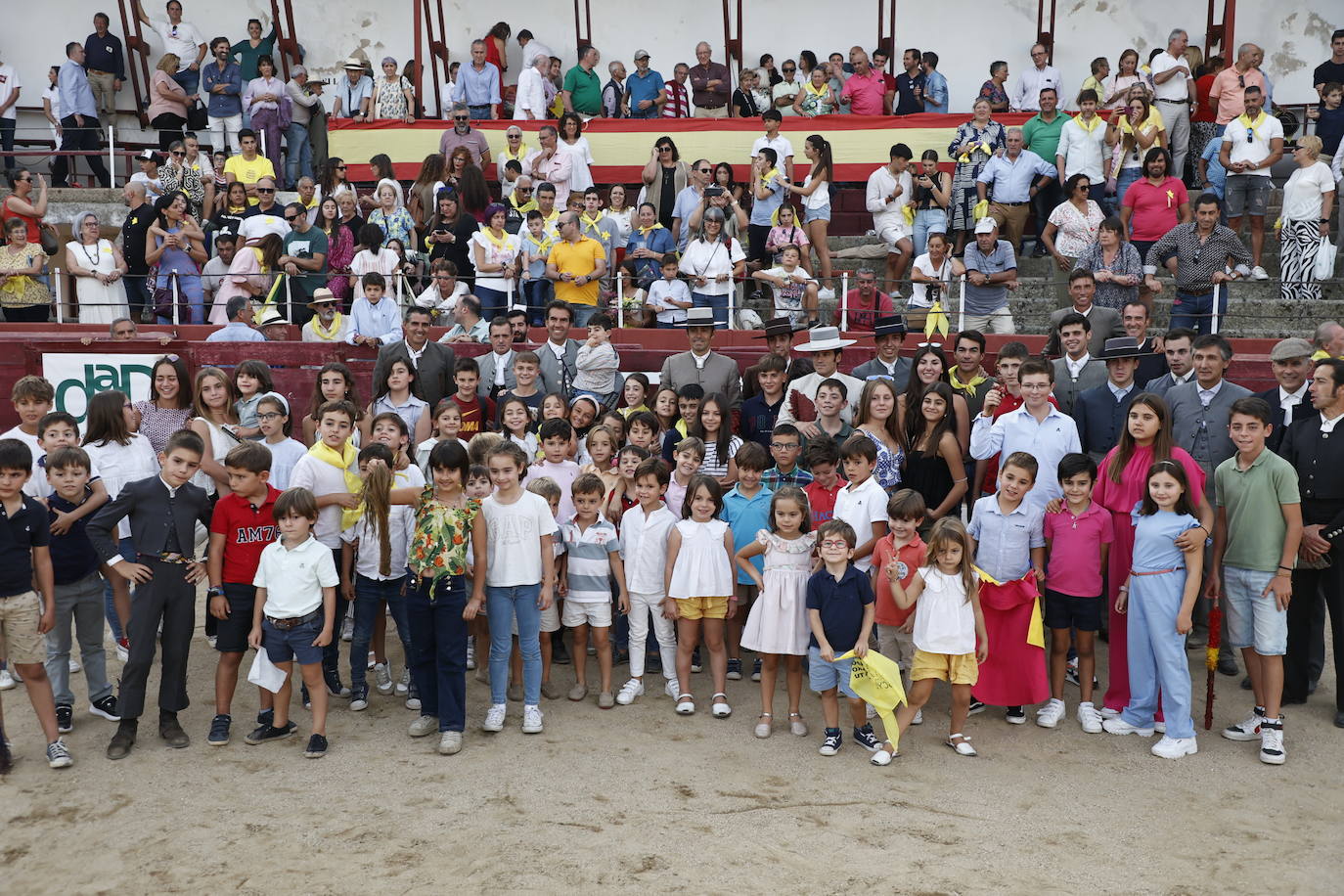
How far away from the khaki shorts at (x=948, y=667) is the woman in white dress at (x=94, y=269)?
10.2 metres

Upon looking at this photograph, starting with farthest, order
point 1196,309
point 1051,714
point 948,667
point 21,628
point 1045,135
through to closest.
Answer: point 1045,135
point 1196,309
point 1051,714
point 948,667
point 21,628

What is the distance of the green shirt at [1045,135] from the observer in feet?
46.0

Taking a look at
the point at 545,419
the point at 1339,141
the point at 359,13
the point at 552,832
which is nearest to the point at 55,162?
the point at 359,13

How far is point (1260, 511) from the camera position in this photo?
708cm

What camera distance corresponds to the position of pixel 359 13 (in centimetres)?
1872

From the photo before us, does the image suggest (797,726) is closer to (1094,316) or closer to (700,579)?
(700,579)

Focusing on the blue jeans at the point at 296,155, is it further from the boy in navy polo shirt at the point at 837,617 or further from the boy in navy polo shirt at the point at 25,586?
the boy in navy polo shirt at the point at 837,617

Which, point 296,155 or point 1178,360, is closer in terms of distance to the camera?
point 1178,360

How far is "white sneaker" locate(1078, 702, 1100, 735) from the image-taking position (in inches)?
285

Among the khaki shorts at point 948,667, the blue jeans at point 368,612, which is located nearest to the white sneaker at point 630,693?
the blue jeans at point 368,612

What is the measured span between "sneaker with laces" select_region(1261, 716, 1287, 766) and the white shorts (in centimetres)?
375

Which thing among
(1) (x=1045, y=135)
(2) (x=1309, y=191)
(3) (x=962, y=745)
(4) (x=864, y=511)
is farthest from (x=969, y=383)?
(1) (x=1045, y=135)

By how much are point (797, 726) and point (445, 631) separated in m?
2.07

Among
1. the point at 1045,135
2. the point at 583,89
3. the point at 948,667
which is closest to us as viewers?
the point at 948,667
